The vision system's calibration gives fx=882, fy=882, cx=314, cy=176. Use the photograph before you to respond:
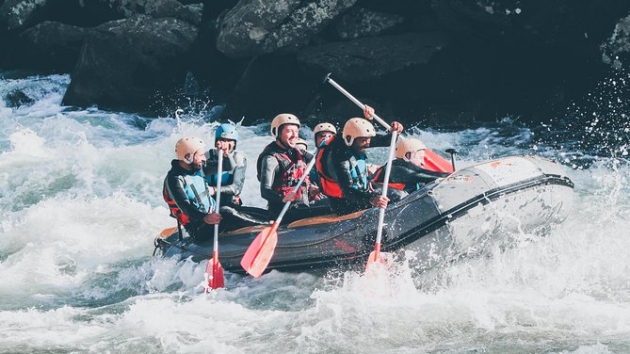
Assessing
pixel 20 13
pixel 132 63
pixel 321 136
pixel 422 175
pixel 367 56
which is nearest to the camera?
pixel 422 175

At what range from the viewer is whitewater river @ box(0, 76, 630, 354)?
21.5 feet

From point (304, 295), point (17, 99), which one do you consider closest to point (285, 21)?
point (17, 99)

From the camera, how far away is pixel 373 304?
23.1ft

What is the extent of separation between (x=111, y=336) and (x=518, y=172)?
355 centimetres

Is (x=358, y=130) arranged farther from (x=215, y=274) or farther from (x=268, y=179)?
(x=215, y=274)

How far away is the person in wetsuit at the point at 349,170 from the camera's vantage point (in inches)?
292

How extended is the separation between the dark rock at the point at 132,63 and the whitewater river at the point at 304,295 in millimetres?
4546

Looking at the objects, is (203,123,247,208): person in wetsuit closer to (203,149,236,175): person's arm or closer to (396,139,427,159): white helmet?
(203,149,236,175): person's arm

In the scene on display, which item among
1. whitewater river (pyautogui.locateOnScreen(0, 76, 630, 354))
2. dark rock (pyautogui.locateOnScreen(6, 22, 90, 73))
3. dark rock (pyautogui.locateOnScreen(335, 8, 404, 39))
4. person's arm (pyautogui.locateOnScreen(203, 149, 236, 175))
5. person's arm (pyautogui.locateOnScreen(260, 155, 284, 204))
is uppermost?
dark rock (pyautogui.locateOnScreen(6, 22, 90, 73))

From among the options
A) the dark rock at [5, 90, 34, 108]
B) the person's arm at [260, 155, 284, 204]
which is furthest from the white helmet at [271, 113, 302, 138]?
the dark rock at [5, 90, 34, 108]

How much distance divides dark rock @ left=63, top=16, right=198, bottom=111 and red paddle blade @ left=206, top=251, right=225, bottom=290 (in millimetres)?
8275

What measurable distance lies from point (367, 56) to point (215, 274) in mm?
6286

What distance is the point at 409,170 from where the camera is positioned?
7867mm

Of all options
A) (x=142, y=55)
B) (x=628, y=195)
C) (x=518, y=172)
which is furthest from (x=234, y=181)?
(x=142, y=55)
